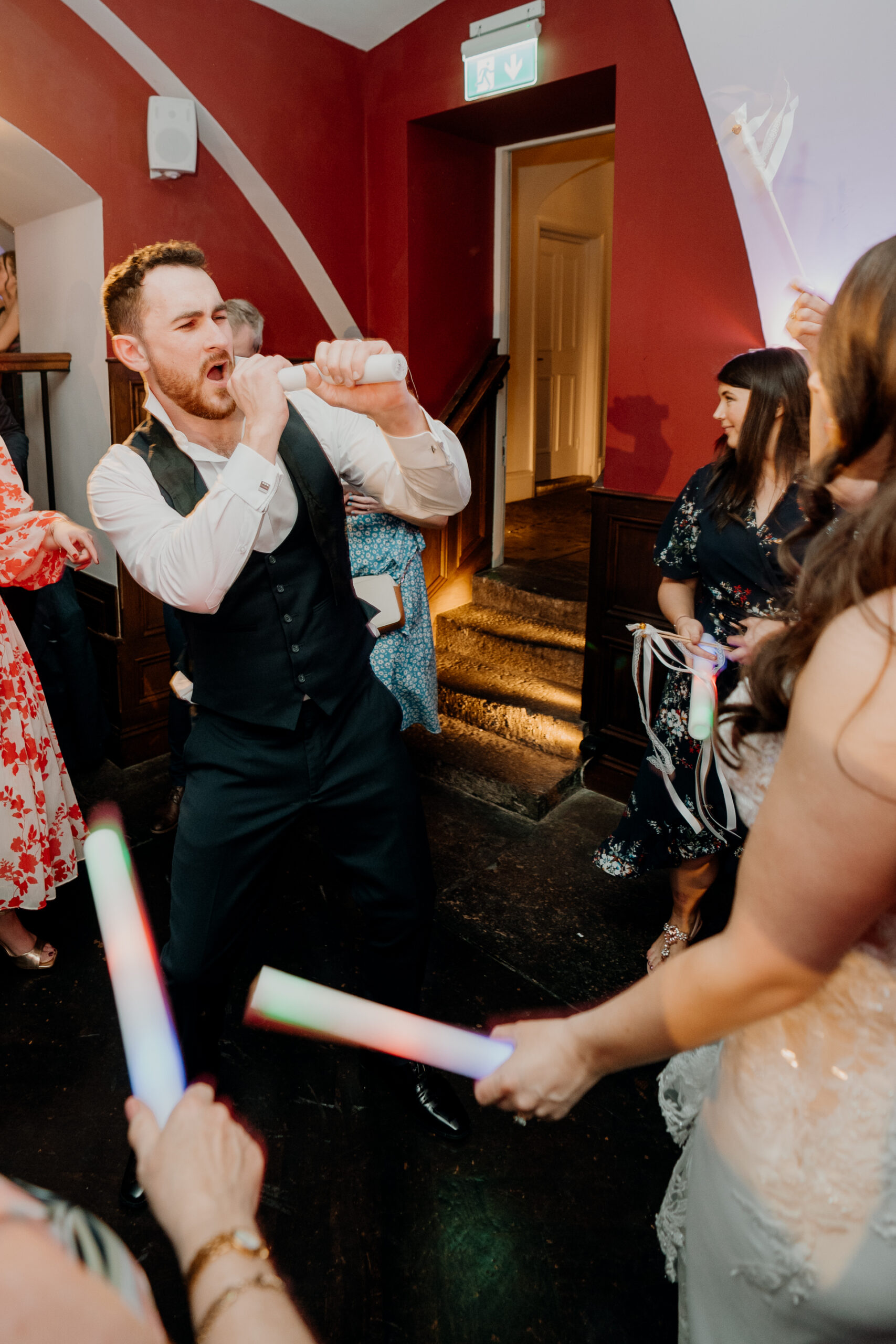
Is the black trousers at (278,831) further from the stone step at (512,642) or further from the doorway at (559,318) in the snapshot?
the doorway at (559,318)

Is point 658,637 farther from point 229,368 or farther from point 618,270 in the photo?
point 618,270

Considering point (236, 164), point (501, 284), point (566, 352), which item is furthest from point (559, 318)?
point (236, 164)

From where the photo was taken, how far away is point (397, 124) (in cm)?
415

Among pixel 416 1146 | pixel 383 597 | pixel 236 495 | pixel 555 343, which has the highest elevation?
pixel 555 343

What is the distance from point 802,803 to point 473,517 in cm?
430

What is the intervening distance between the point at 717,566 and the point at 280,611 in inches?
50.4

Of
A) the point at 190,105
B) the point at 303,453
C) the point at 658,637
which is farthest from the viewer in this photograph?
the point at 190,105

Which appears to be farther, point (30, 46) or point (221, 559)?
point (30, 46)

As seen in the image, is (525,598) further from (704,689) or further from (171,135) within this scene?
(171,135)

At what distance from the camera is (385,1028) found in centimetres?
107

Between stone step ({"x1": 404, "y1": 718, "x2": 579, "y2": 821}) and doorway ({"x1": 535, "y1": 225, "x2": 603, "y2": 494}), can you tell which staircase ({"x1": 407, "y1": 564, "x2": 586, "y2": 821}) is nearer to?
stone step ({"x1": 404, "y1": 718, "x2": 579, "y2": 821})

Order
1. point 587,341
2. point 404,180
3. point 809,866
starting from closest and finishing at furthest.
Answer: point 809,866, point 404,180, point 587,341

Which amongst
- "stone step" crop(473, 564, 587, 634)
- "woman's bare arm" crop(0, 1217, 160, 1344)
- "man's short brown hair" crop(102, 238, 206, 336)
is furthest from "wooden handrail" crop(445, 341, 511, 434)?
"woman's bare arm" crop(0, 1217, 160, 1344)

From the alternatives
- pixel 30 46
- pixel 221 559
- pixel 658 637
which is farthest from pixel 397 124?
pixel 221 559
